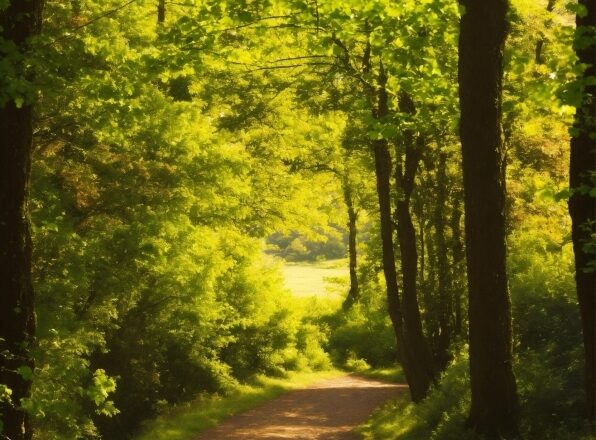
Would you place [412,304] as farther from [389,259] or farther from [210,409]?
[210,409]

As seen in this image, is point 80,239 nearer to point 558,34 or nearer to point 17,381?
point 17,381

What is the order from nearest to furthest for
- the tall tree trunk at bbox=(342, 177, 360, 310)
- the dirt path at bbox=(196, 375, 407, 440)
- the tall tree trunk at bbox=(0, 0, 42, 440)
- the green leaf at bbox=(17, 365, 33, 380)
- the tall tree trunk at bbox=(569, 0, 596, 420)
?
the green leaf at bbox=(17, 365, 33, 380) → the tall tree trunk at bbox=(0, 0, 42, 440) → the tall tree trunk at bbox=(569, 0, 596, 420) → the dirt path at bbox=(196, 375, 407, 440) → the tall tree trunk at bbox=(342, 177, 360, 310)

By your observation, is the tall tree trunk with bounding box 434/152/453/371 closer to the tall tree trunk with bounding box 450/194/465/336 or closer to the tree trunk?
the tall tree trunk with bounding box 450/194/465/336

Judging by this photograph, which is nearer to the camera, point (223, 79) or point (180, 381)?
point (223, 79)

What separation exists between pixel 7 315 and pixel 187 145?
10872mm

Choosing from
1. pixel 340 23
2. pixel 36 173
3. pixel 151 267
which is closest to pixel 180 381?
pixel 151 267

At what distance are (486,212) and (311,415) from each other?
13.9 metres

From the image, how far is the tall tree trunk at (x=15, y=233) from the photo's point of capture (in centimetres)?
711

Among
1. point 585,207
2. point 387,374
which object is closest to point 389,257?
point 585,207

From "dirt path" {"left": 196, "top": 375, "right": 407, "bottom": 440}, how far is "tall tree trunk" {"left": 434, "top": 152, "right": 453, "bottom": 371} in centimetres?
336

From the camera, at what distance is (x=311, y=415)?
21953 millimetres

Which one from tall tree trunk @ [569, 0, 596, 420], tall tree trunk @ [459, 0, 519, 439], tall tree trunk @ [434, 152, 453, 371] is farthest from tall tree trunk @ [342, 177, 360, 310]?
tall tree trunk @ [569, 0, 596, 420]

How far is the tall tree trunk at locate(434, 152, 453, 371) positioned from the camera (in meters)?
20.1

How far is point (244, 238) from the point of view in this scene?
26.1 meters
